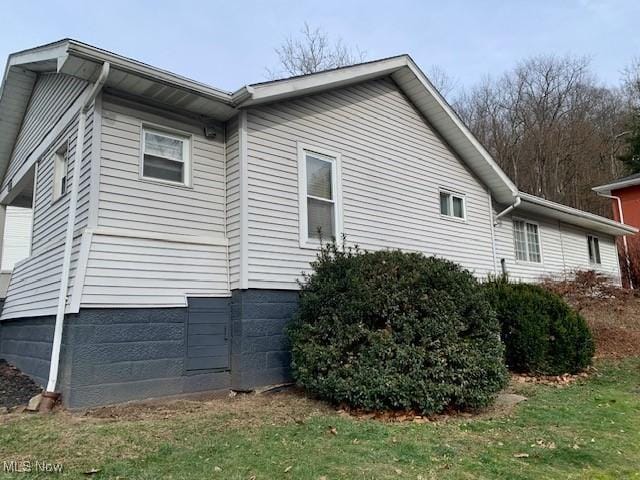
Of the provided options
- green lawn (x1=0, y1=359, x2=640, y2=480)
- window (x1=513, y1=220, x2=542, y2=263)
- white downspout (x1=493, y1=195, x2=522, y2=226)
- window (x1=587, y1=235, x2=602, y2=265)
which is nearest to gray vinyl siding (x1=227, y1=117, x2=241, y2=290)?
green lawn (x1=0, y1=359, x2=640, y2=480)

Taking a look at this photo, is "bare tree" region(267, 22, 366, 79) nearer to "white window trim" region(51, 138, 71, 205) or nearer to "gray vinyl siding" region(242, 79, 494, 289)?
"gray vinyl siding" region(242, 79, 494, 289)

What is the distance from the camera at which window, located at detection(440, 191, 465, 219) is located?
10994 millimetres

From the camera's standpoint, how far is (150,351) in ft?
20.1

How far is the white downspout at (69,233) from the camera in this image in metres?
5.76

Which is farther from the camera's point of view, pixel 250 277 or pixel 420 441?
pixel 250 277

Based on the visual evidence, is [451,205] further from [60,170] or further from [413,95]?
[60,170]

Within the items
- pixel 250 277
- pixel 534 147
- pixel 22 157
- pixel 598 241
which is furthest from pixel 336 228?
pixel 534 147

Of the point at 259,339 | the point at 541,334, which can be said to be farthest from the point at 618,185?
the point at 259,339

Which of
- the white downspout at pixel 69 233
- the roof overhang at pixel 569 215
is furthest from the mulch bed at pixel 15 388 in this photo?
the roof overhang at pixel 569 215

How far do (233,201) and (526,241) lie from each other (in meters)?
10.0

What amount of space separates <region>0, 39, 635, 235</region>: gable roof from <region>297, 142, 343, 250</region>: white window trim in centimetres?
98

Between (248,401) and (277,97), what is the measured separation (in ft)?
14.7

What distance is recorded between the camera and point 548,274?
48.0 feet

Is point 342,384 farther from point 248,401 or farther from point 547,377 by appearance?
point 547,377
